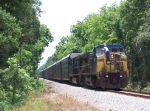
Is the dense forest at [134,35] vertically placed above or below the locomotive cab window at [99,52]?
above

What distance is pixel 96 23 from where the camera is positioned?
171ft

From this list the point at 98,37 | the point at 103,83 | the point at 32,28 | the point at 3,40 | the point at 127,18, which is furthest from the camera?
the point at 98,37

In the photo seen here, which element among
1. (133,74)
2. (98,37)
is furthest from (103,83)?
(98,37)

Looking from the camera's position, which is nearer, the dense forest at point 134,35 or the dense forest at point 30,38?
the dense forest at point 30,38

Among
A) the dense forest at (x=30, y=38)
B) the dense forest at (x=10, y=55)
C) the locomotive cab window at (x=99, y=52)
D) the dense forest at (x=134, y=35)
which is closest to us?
the dense forest at (x=10, y=55)

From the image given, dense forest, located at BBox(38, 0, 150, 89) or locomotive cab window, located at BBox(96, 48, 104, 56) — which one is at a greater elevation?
dense forest, located at BBox(38, 0, 150, 89)

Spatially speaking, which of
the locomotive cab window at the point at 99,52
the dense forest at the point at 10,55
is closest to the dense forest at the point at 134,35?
the locomotive cab window at the point at 99,52

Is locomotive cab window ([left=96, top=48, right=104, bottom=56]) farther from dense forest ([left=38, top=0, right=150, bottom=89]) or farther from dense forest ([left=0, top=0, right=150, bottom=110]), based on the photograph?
dense forest ([left=38, top=0, right=150, bottom=89])

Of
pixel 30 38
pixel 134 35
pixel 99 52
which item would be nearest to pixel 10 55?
pixel 99 52

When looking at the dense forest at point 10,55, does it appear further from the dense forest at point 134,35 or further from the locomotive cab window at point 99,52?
the dense forest at point 134,35

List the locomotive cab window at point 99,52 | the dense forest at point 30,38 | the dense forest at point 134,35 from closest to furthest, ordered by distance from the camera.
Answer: the dense forest at point 30,38
the locomotive cab window at point 99,52
the dense forest at point 134,35

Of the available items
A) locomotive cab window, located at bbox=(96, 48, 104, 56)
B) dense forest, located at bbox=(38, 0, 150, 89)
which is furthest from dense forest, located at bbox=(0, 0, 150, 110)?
locomotive cab window, located at bbox=(96, 48, 104, 56)

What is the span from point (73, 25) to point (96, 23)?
1488 inches

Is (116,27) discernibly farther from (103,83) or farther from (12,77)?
(12,77)
